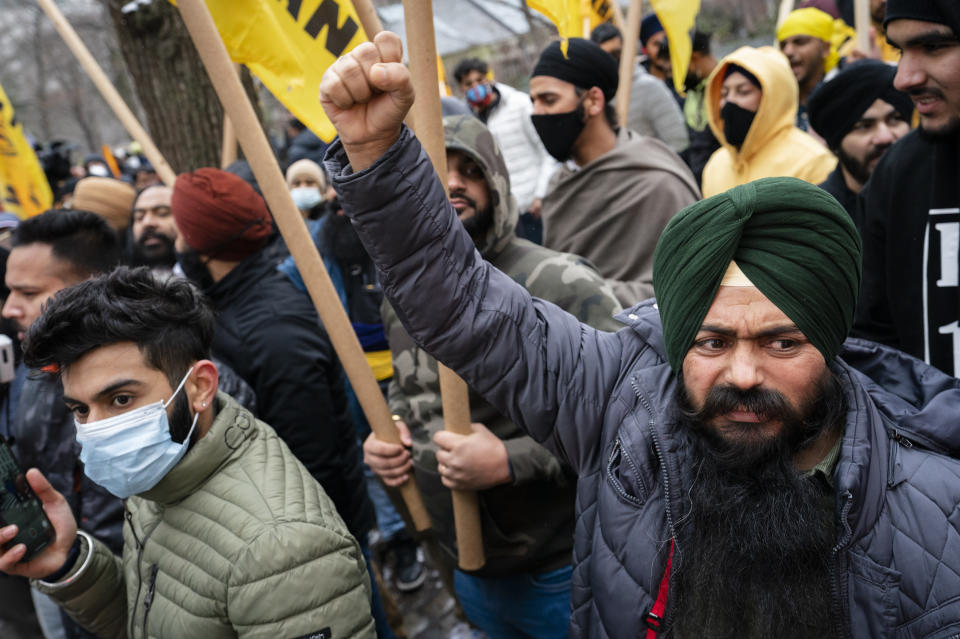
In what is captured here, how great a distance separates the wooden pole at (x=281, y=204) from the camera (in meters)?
1.68

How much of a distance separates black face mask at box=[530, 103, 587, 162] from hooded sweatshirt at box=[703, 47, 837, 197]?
3.09 feet

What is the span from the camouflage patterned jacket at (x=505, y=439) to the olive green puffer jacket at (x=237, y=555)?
1.61 ft

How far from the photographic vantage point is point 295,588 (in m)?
1.50

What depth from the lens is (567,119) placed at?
304cm

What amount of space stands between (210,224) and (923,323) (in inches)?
102

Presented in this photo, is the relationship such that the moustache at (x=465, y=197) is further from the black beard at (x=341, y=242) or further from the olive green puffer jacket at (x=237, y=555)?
the black beard at (x=341, y=242)

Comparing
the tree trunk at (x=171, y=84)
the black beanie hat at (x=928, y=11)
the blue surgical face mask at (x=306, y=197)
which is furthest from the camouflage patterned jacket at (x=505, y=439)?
the tree trunk at (x=171, y=84)

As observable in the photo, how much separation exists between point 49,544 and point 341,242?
6.65 ft

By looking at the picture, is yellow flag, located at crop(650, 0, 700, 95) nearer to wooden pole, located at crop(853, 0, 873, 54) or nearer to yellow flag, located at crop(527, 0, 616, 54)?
yellow flag, located at crop(527, 0, 616, 54)

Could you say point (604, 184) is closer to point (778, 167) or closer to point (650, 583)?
point (778, 167)

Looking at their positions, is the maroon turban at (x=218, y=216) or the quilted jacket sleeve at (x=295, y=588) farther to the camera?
the maroon turban at (x=218, y=216)

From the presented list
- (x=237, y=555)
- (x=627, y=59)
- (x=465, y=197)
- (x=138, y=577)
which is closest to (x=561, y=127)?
(x=627, y=59)

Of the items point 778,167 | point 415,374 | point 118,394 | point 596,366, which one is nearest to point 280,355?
point 415,374

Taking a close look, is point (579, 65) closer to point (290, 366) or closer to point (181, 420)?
point (290, 366)
